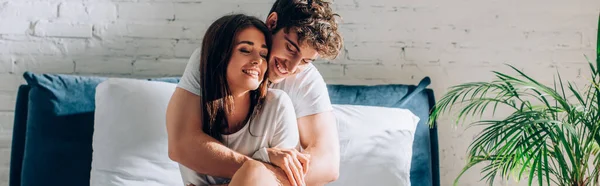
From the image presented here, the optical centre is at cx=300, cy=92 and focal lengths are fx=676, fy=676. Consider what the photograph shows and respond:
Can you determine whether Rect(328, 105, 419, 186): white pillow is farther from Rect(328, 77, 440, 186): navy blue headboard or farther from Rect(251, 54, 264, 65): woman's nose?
Rect(251, 54, 264, 65): woman's nose

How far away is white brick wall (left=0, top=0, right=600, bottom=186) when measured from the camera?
8.46 ft

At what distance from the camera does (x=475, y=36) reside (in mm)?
2998

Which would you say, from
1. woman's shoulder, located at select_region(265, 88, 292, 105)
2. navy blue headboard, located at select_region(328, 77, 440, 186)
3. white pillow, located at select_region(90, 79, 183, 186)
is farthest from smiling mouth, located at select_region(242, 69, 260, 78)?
navy blue headboard, located at select_region(328, 77, 440, 186)

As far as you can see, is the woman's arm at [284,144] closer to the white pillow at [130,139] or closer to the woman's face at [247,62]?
the woman's face at [247,62]

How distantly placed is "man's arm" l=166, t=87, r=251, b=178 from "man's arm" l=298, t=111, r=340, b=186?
0.24 m

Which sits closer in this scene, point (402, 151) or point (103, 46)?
point (402, 151)

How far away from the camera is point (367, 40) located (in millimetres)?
2891

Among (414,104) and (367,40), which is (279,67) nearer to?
(414,104)

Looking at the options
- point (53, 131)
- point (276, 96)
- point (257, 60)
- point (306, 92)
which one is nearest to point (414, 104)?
point (306, 92)

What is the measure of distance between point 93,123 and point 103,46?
1.55ft

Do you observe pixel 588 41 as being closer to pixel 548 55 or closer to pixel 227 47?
pixel 548 55

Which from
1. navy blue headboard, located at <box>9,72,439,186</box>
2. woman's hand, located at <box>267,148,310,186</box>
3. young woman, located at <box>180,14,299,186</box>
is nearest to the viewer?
woman's hand, located at <box>267,148,310,186</box>

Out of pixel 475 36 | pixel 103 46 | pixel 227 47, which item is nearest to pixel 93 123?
pixel 103 46

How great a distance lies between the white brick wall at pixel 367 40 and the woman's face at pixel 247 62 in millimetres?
933
